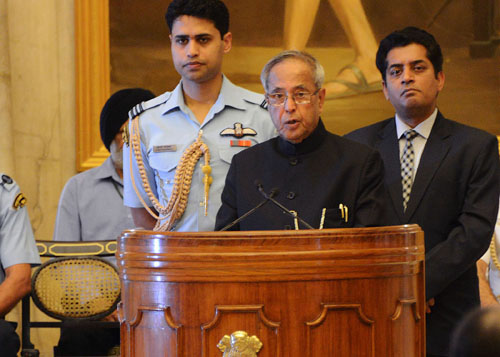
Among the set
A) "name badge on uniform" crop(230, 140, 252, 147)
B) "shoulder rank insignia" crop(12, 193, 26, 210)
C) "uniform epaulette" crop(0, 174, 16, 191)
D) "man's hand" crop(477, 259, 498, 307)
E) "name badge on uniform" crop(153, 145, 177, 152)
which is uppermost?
"name badge on uniform" crop(230, 140, 252, 147)

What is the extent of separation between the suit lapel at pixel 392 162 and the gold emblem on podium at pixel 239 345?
60.6 inches

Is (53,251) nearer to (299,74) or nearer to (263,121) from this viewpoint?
(263,121)

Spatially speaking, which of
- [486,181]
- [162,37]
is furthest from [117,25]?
[486,181]

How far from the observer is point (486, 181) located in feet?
10.1

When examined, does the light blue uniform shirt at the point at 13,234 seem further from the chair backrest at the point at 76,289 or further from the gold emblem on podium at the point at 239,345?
the gold emblem on podium at the point at 239,345

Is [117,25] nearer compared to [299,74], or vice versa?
[299,74]

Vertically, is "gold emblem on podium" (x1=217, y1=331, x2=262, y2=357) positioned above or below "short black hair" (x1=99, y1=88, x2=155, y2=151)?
below

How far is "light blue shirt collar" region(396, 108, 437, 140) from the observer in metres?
3.25

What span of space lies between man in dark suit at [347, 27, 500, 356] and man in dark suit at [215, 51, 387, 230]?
53cm

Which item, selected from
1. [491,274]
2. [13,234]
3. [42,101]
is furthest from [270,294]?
[42,101]

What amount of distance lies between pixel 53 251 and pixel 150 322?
2398 mm

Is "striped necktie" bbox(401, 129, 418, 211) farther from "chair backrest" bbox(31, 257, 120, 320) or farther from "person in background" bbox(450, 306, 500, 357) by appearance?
"person in background" bbox(450, 306, 500, 357)

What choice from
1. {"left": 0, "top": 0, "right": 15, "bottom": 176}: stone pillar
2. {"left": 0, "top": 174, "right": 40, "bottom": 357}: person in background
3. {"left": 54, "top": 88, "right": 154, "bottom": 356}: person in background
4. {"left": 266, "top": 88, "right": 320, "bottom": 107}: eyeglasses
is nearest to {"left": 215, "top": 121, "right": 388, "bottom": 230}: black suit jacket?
{"left": 266, "top": 88, "right": 320, "bottom": 107}: eyeglasses

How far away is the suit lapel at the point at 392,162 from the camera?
3.14m
